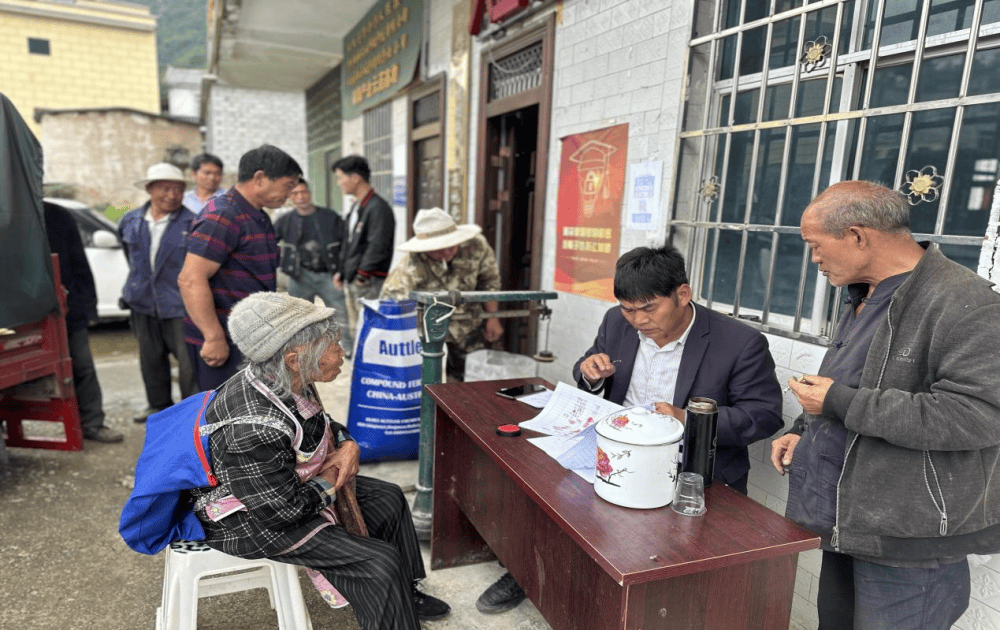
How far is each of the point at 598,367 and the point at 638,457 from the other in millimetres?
702

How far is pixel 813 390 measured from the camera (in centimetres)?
139

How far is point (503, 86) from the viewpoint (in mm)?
4234

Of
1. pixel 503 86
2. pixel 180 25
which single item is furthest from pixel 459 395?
pixel 180 25

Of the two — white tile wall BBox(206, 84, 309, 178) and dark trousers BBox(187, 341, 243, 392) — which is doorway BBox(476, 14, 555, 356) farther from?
white tile wall BBox(206, 84, 309, 178)

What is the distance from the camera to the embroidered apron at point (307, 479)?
5.72 ft

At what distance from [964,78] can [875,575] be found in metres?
1.37

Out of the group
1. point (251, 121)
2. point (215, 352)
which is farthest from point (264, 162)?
point (251, 121)

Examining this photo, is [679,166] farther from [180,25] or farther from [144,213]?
[180,25]

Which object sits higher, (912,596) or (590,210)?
(590,210)

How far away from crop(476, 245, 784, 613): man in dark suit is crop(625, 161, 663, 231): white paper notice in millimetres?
862

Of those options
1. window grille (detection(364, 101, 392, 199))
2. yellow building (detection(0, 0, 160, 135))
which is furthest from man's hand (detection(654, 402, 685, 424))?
yellow building (detection(0, 0, 160, 135))

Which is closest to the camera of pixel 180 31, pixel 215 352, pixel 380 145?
pixel 215 352

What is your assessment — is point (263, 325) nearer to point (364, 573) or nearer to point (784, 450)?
point (364, 573)

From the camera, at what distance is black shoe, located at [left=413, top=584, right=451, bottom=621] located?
223 centimetres
